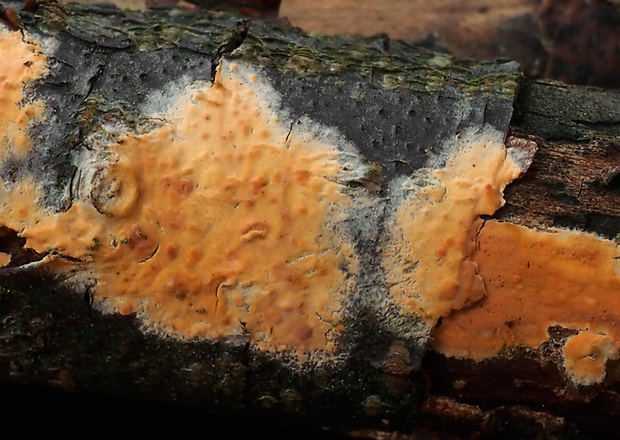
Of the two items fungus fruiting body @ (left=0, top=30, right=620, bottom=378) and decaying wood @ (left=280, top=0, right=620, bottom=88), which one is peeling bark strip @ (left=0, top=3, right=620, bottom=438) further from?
decaying wood @ (left=280, top=0, right=620, bottom=88)

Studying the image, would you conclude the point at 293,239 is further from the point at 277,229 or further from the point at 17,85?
the point at 17,85

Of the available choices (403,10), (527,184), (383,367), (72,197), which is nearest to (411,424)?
(383,367)

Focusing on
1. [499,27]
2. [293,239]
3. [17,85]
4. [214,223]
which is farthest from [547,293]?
[499,27]

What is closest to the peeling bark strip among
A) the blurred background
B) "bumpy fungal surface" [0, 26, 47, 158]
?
"bumpy fungal surface" [0, 26, 47, 158]

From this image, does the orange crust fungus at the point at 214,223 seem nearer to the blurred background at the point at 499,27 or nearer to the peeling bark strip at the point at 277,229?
the peeling bark strip at the point at 277,229

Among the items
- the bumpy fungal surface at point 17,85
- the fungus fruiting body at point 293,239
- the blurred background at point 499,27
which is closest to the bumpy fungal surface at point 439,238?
the fungus fruiting body at point 293,239

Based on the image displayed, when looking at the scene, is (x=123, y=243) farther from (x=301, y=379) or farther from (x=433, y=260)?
(x=433, y=260)

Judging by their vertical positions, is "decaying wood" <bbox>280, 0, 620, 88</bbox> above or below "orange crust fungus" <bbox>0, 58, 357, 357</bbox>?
above
